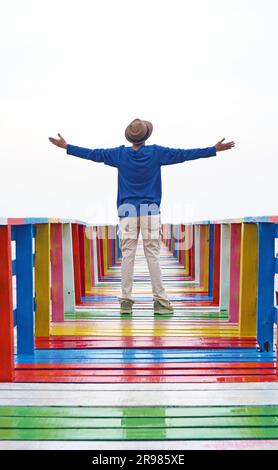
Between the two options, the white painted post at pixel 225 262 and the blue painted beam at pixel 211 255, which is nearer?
the white painted post at pixel 225 262

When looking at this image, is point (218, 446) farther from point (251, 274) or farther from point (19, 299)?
point (251, 274)

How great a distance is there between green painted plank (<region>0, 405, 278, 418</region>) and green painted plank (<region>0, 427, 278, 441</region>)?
225 mm

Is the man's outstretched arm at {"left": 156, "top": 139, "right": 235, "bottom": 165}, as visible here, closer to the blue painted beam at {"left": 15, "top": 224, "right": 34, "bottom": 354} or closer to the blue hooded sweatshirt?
the blue hooded sweatshirt

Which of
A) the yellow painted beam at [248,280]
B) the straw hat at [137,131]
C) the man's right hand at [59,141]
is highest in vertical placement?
the straw hat at [137,131]

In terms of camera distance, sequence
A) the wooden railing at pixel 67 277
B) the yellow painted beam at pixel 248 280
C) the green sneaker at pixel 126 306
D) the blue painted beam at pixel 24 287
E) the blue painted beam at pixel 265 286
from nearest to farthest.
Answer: the wooden railing at pixel 67 277, the blue painted beam at pixel 24 287, the blue painted beam at pixel 265 286, the yellow painted beam at pixel 248 280, the green sneaker at pixel 126 306

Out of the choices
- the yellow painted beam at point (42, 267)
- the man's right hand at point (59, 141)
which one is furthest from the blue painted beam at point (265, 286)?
the man's right hand at point (59, 141)

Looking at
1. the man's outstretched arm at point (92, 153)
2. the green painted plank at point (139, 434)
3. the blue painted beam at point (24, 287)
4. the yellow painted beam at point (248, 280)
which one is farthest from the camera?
the man's outstretched arm at point (92, 153)

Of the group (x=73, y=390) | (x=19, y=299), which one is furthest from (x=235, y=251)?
(x=73, y=390)

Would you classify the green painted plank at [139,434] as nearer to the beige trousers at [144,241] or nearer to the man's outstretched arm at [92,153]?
the beige trousers at [144,241]

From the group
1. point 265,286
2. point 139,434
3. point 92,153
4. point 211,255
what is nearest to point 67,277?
point 92,153

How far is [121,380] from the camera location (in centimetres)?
437

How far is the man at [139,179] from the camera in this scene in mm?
6699

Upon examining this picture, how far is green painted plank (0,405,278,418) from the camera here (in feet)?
12.1
